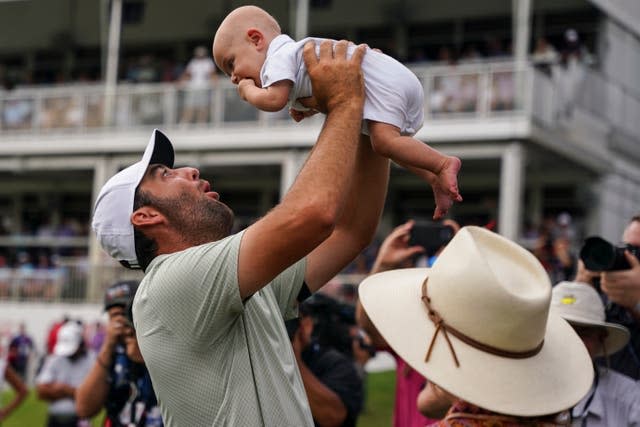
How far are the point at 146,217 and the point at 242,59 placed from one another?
569mm

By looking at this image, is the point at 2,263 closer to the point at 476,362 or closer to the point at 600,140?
the point at 600,140

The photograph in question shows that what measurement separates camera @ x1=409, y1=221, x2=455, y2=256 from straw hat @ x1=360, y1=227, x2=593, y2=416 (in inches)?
99.3

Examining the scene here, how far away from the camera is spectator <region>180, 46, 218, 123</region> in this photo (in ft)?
72.5

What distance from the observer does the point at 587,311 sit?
15.5 ft

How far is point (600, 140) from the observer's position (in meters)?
21.5

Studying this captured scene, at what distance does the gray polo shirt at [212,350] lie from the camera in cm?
308

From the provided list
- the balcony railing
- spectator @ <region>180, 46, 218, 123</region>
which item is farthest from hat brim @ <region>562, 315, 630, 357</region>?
spectator @ <region>180, 46, 218, 123</region>

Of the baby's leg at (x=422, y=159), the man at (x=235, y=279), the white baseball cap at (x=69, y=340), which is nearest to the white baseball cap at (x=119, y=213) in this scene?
the man at (x=235, y=279)

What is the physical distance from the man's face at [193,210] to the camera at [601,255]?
1620 mm

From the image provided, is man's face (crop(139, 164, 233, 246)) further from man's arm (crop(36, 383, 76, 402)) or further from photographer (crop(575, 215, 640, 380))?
man's arm (crop(36, 383, 76, 402))

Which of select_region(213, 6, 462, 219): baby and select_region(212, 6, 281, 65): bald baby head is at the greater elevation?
select_region(212, 6, 281, 65): bald baby head

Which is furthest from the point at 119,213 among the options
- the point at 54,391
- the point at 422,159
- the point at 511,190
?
the point at 511,190

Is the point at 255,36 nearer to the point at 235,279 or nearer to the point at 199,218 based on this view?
the point at 199,218

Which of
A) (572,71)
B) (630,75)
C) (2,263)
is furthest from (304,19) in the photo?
(2,263)
